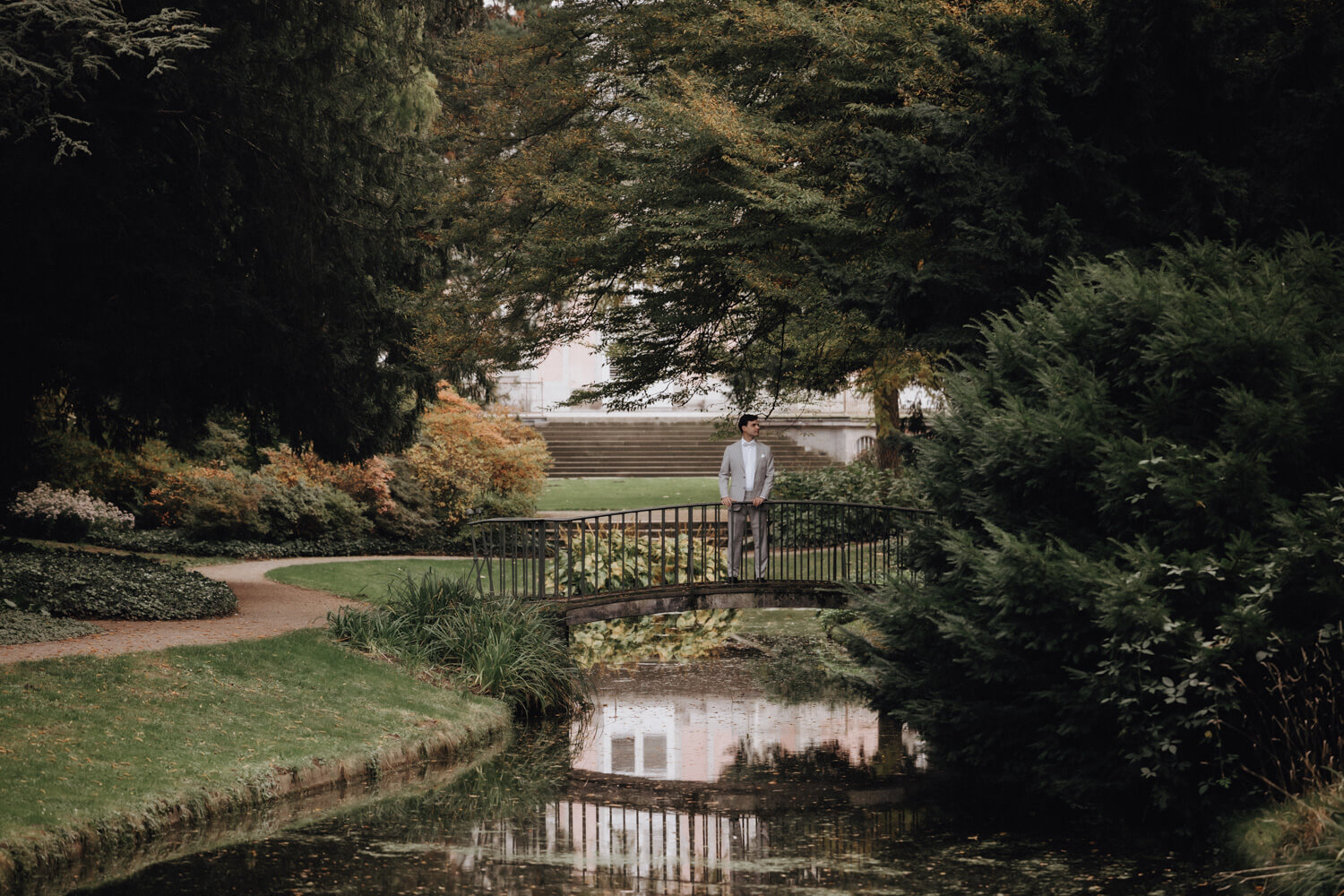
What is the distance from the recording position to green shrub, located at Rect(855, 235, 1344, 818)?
7887 mm

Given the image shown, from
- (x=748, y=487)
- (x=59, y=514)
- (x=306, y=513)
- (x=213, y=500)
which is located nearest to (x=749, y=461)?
(x=748, y=487)

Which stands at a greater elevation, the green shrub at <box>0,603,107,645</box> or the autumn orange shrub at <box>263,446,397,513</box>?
the autumn orange shrub at <box>263,446,397,513</box>

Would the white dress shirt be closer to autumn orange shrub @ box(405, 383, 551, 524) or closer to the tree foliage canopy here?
the tree foliage canopy

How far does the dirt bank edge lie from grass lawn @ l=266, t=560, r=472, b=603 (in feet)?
20.7

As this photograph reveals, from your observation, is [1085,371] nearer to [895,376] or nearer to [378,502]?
[895,376]

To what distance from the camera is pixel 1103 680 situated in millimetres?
8109

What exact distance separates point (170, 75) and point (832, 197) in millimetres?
7027

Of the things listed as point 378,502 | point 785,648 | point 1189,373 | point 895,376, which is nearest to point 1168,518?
point 1189,373

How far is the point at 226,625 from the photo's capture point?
1383 centimetres

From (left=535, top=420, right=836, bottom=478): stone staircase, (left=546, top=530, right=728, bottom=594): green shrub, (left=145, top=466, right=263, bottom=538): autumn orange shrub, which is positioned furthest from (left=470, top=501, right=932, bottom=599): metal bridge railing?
(left=535, top=420, right=836, bottom=478): stone staircase

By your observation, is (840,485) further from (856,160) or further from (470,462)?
(856,160)

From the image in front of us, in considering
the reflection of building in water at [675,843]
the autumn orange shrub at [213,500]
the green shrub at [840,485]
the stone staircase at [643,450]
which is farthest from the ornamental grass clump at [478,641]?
the stone staircase at [643,450]

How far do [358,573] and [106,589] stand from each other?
19.7 ft

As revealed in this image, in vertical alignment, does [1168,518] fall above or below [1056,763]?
above
